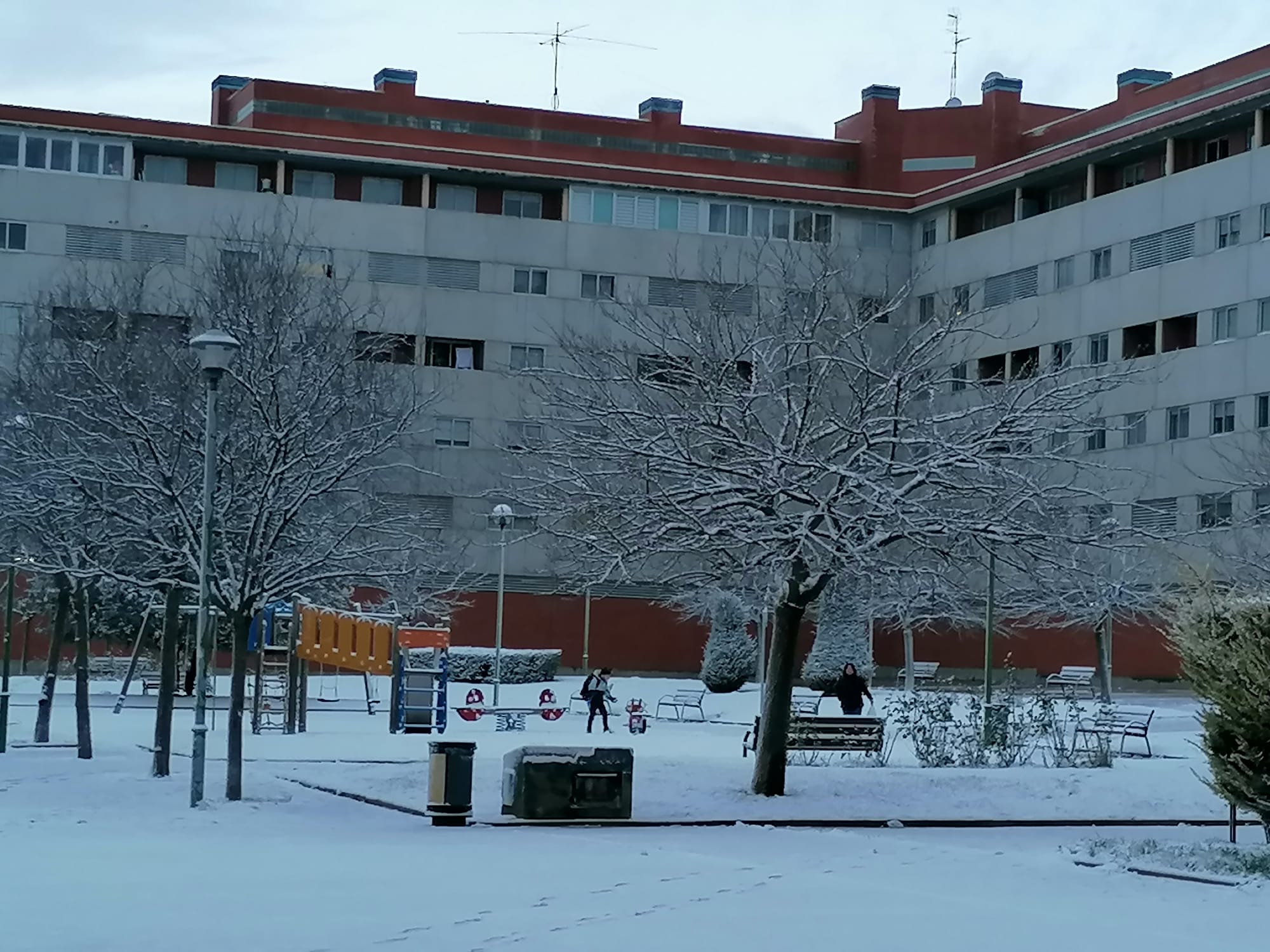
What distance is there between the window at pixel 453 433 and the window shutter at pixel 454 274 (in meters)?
4.57

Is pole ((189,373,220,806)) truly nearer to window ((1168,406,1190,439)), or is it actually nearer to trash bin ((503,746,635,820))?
trash bin ((503,746,635,820))

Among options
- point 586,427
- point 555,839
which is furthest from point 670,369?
point 555,839

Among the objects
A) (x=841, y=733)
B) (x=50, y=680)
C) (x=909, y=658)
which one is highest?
(x=909, y=658)

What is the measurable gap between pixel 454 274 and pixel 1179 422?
24357 mm

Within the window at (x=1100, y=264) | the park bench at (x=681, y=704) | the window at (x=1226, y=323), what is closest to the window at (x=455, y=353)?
the park bench at (x=681, y=704)

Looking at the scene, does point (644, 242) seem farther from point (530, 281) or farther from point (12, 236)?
point (12, 236)

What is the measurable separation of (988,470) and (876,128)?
55.7 m

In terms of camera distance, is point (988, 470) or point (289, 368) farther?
point (289, 368)

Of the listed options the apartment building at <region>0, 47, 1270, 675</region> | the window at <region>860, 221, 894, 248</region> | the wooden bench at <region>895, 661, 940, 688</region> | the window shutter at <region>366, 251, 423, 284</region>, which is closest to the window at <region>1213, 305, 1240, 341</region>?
the apartment building at <region>0, 47, 1270, 675</region>

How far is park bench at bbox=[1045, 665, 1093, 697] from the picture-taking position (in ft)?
164

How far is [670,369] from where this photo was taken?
23.4 metres

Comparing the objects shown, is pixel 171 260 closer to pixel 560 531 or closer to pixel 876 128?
pixel 876 128

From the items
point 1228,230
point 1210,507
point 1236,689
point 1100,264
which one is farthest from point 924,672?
point 1236,689

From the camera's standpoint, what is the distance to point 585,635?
205 ft
